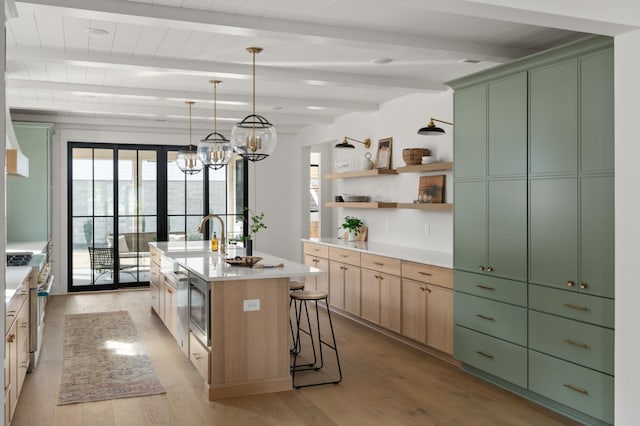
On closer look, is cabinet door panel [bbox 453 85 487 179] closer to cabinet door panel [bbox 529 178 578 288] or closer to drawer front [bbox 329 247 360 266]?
cabinet door panel [bbox 529 178 578 288]

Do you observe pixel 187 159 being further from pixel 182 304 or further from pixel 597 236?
pixel 597 236

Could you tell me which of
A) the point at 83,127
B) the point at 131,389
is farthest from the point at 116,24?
the point at 83,127

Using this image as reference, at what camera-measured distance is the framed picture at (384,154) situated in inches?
273

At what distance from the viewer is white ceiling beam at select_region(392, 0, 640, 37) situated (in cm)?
279

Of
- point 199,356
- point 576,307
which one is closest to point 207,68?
point 199,356

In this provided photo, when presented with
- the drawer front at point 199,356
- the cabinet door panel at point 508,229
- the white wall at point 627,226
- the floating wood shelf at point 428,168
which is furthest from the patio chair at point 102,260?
the white wall at point 627,226

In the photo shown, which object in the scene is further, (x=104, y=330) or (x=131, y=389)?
(x=104, y=330)

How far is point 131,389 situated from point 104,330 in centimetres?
207

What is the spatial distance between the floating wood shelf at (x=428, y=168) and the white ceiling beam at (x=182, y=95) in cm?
120

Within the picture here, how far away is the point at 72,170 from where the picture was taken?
856cm

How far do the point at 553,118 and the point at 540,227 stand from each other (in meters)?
0.72

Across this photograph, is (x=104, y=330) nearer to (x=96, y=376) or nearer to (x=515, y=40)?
(x=96, y=376)

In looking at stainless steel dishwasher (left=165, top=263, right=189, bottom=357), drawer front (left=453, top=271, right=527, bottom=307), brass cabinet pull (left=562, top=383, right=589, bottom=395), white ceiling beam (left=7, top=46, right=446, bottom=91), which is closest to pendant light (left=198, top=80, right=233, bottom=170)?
white ceiling beam (left=7, top=46, right=446, bottom=91)

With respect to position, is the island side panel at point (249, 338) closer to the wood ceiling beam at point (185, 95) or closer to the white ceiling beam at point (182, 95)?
the wood ceiling beam at point (185, 95)
